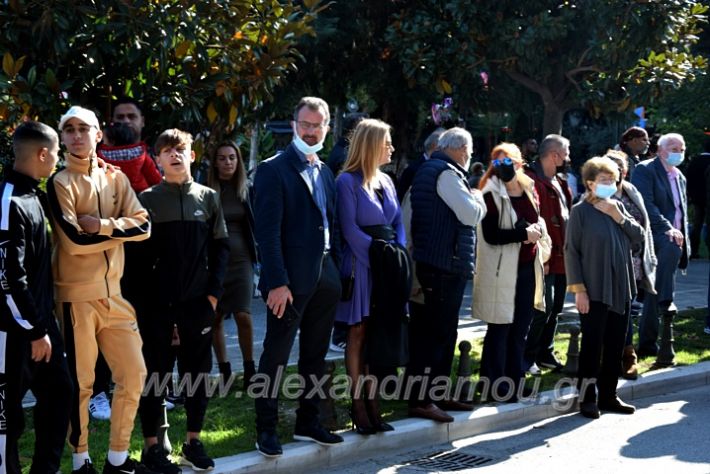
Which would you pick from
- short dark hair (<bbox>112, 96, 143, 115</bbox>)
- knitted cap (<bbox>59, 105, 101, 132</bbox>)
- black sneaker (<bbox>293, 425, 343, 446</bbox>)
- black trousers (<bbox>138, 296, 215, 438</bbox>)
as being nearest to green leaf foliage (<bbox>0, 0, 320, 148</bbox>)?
short dark hair (<bbox>112, 96, 143, 115</bbox>)

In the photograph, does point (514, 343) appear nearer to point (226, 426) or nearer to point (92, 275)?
point (226, 426)

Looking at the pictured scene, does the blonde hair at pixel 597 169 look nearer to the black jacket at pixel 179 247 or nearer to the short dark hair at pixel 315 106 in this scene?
the short dark hair at pixel 315 106

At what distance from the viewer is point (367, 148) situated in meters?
7.32

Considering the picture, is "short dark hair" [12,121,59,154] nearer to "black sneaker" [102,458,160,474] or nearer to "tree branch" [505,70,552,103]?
"black sneaker" [102,458,160,474]

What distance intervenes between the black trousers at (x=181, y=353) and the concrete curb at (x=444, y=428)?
0.37 meters

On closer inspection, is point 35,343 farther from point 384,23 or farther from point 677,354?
point 384,23

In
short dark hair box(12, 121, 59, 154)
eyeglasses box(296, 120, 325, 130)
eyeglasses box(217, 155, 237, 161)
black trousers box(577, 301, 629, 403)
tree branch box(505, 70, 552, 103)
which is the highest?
tree branch box(505, 70, 552, 103)

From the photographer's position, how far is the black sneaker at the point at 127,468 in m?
6.20

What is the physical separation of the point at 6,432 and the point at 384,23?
831cm

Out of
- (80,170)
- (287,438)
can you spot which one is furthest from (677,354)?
(80,170)

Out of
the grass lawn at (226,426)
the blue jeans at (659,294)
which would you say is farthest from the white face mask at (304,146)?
the blue jeans at (659,294)

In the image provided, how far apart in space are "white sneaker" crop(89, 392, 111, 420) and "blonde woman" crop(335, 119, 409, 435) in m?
1.69

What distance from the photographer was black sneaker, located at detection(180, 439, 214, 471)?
6.37 metres

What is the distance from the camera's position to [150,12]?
7.42 meters
